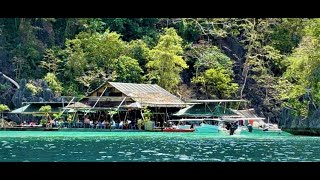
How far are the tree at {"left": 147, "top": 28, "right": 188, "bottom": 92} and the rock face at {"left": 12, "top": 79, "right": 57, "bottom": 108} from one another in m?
5.91

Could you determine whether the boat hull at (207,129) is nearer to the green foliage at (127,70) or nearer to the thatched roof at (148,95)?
the thatched roof at (148,95)

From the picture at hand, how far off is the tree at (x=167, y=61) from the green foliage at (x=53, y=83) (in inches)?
205

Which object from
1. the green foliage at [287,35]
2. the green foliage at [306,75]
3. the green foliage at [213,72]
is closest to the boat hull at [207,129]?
the green foliage at [306,75]

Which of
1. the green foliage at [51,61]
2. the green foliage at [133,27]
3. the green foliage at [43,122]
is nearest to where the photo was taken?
the green foliage at [43,122]

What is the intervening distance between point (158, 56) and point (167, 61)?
2.50ft

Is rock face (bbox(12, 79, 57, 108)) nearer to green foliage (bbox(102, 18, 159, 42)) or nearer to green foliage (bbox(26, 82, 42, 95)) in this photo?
green foliage (bbox(26, 82, 42, 95))

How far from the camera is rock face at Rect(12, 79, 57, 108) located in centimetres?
Answer: 3762

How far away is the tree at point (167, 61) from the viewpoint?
3891 centimetres

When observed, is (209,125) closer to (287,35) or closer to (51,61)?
(287,35)
